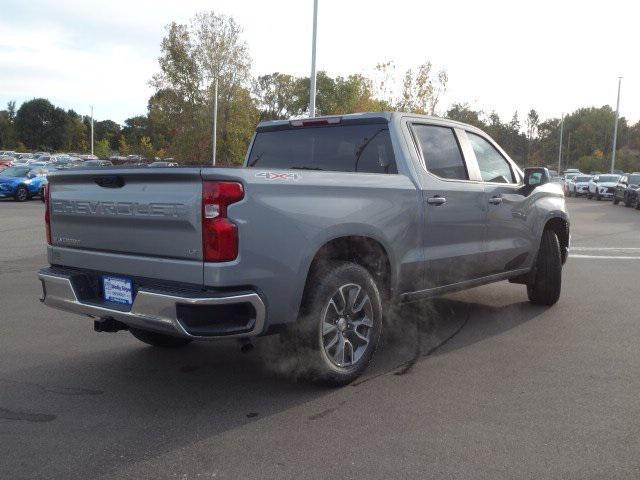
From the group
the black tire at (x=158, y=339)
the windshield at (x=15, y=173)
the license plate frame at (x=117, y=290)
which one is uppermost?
the windshield at (x=15, y=173)

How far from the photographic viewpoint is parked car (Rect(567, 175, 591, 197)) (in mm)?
42888

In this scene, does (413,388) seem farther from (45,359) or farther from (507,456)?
(45,359)

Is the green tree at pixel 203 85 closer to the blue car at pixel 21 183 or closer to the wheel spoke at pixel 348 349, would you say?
the blue car at pixel 21 183

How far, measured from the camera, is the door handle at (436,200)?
17.2 ft

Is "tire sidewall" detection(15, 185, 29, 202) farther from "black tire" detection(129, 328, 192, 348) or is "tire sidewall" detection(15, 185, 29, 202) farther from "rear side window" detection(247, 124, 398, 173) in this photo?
"black tire" detection(129, 328, 192, 348)

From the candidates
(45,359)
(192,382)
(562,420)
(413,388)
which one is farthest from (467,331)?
(45,359)

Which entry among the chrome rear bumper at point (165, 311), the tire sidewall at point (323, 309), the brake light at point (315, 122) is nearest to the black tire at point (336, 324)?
the tire sidewall at point (323, 309)

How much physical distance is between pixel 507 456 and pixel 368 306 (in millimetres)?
1532

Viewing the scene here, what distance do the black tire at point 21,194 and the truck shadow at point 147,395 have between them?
23.2 m

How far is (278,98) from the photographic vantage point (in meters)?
99.6

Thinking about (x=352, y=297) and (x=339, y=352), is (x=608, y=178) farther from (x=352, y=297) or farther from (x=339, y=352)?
(x=339, y=352)

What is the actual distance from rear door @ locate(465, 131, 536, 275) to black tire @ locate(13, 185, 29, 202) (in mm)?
24437

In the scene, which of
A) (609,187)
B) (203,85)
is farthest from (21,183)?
(609,187)

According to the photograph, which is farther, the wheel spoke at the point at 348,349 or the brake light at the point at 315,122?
the brake light at the point at 315,122
